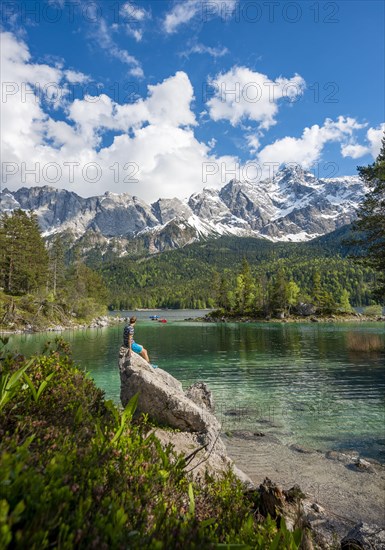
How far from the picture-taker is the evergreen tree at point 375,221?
24.7m

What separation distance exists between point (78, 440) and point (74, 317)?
83608 millimetres

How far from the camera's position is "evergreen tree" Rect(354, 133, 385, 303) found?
24656 millimetres

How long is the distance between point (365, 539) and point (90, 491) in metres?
6.57

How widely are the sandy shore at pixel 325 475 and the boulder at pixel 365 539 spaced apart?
0.86m

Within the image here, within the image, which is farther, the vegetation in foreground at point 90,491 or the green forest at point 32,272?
the green forest at point 32,272

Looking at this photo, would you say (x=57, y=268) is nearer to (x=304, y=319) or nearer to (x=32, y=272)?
(x=32, y=272)

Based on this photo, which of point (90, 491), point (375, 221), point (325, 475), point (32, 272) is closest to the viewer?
point (90, 491)

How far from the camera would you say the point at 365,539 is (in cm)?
645

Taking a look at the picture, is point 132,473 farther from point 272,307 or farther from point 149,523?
point 272,307

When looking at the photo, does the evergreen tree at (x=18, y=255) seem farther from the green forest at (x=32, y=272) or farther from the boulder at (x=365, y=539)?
the boulder at (x=365, y=539)

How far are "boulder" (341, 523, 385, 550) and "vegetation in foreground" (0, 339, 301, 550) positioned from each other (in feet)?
6.06

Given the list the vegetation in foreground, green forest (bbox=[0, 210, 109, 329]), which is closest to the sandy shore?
the vegetation in foreground

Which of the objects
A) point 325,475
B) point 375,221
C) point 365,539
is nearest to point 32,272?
point 375,221

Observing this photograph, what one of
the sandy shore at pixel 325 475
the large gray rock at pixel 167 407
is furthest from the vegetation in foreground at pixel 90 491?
the sandy shore at pixel 325 475
